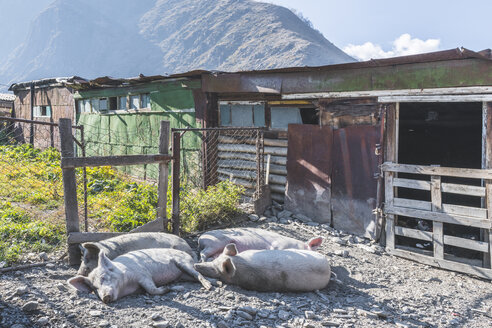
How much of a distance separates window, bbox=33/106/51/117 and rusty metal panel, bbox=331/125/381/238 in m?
14.6

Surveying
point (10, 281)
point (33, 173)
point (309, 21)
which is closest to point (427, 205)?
point (10, 281)

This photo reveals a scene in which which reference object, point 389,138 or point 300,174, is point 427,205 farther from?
point 300,174

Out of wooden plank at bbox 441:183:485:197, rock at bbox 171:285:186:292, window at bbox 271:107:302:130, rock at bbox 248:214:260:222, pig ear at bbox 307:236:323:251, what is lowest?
rock at bbox 171:285:186:292

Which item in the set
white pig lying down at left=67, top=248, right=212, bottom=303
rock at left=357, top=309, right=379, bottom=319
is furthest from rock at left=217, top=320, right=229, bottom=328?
rock at left=357, top=309, right=379, bottom=319

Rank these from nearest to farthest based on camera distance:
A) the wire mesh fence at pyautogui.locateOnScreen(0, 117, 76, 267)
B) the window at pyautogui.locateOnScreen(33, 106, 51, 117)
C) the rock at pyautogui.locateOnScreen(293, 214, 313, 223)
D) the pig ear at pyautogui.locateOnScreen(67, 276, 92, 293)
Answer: the pig ear at pyautogui.locateOnScreen(67, 276, 92, 293) → the wire mesh fence at pyautogui.locateOnScreen(0, 117, 76, 267) → the rock at pyautogui.locateOnScreen(293, 214, 313, 223) → the window at pyautogui.locateOnScreen(33, 106, 51, 117)

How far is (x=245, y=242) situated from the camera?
5801mm

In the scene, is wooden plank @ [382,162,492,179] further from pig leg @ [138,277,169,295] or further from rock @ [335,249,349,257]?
pig leg @ [138,277,169,295]

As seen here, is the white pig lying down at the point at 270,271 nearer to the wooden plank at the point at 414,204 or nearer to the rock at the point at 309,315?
the rock at the point at 309,315

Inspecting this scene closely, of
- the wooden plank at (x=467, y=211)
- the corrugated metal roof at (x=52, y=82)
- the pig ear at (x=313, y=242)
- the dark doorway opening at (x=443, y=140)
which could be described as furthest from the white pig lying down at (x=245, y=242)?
the corrugated metal roof at (x=52, y=82)

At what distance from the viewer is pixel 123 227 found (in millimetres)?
6227

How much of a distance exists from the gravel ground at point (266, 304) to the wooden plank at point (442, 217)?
898 mm

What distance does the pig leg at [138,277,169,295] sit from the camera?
14.1 feet

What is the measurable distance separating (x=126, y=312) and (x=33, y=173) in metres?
7.90

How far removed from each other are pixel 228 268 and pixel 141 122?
836 centimetres
